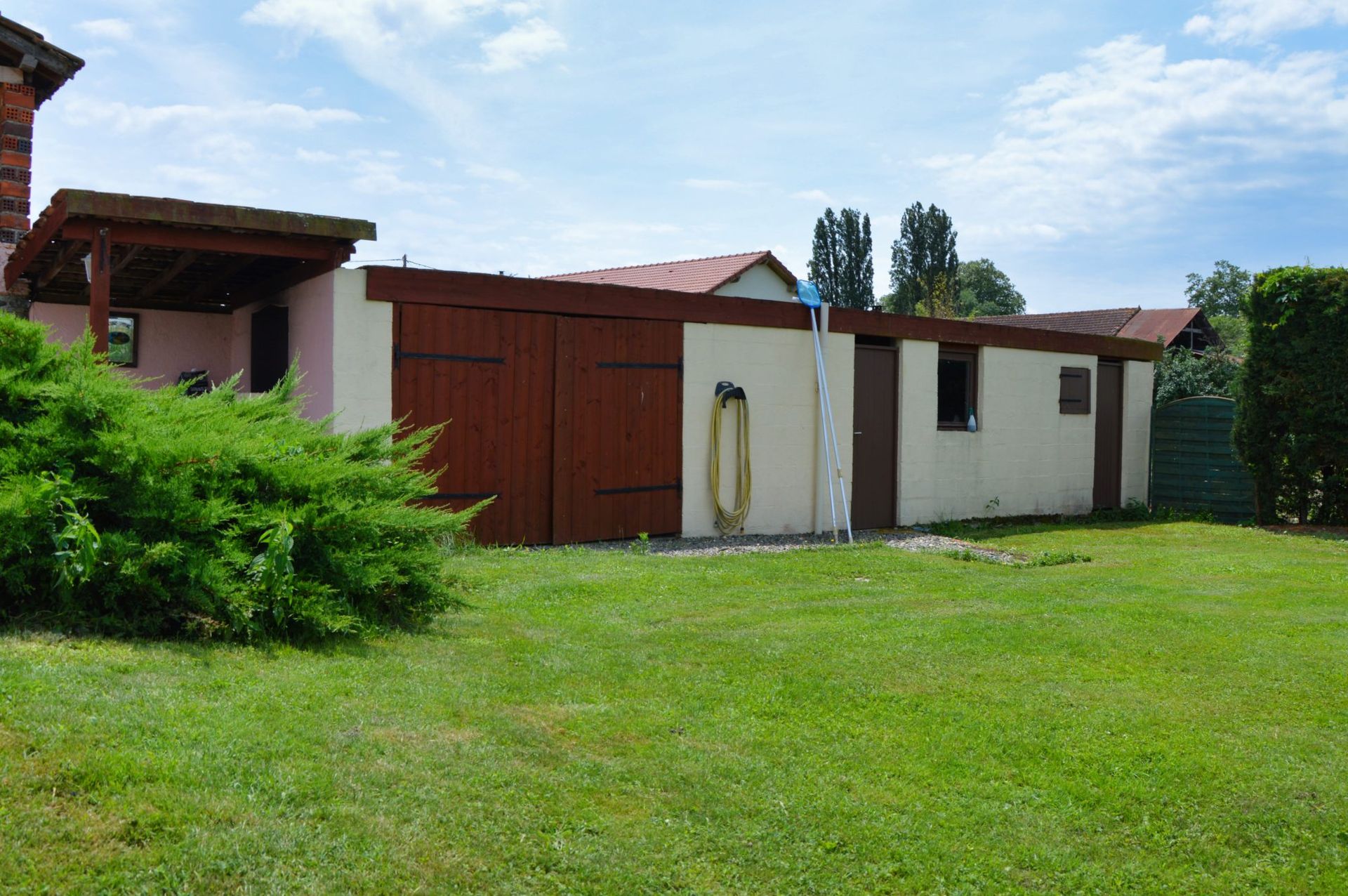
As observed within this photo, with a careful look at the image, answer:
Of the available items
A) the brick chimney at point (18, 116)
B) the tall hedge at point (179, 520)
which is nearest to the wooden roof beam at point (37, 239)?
the brick chimney at point (18, 116)

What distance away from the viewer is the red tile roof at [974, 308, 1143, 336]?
121 feet

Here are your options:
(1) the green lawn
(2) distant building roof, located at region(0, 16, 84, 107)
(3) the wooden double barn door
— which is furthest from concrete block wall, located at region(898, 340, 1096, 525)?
(2) distant building roof, located at region(0, 16, 84, 107)

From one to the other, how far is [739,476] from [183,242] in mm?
5304

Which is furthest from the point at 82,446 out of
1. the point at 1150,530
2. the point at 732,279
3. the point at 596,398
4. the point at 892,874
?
the point at 732,279

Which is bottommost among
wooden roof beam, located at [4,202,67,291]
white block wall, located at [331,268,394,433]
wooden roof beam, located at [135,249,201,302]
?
white block wall, located at [331,268,394,433]

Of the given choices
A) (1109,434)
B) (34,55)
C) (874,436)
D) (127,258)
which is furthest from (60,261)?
(1109,434)

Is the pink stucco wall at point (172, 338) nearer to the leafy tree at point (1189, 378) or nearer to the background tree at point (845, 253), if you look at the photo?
the leafy tree at point (1189, 378)

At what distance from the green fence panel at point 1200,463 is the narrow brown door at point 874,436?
187 inches

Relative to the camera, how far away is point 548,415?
30.4ft

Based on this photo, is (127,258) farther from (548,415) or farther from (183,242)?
(548,415)

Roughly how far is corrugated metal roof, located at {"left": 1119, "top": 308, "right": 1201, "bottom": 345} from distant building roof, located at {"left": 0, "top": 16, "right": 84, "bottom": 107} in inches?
1351

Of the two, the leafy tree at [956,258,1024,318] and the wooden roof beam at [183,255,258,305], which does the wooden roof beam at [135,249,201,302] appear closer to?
the wooden roof beam at [183,255,258,305]

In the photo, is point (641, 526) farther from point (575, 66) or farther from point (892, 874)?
point (892, 874)

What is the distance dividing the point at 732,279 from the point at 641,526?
49.4ft
